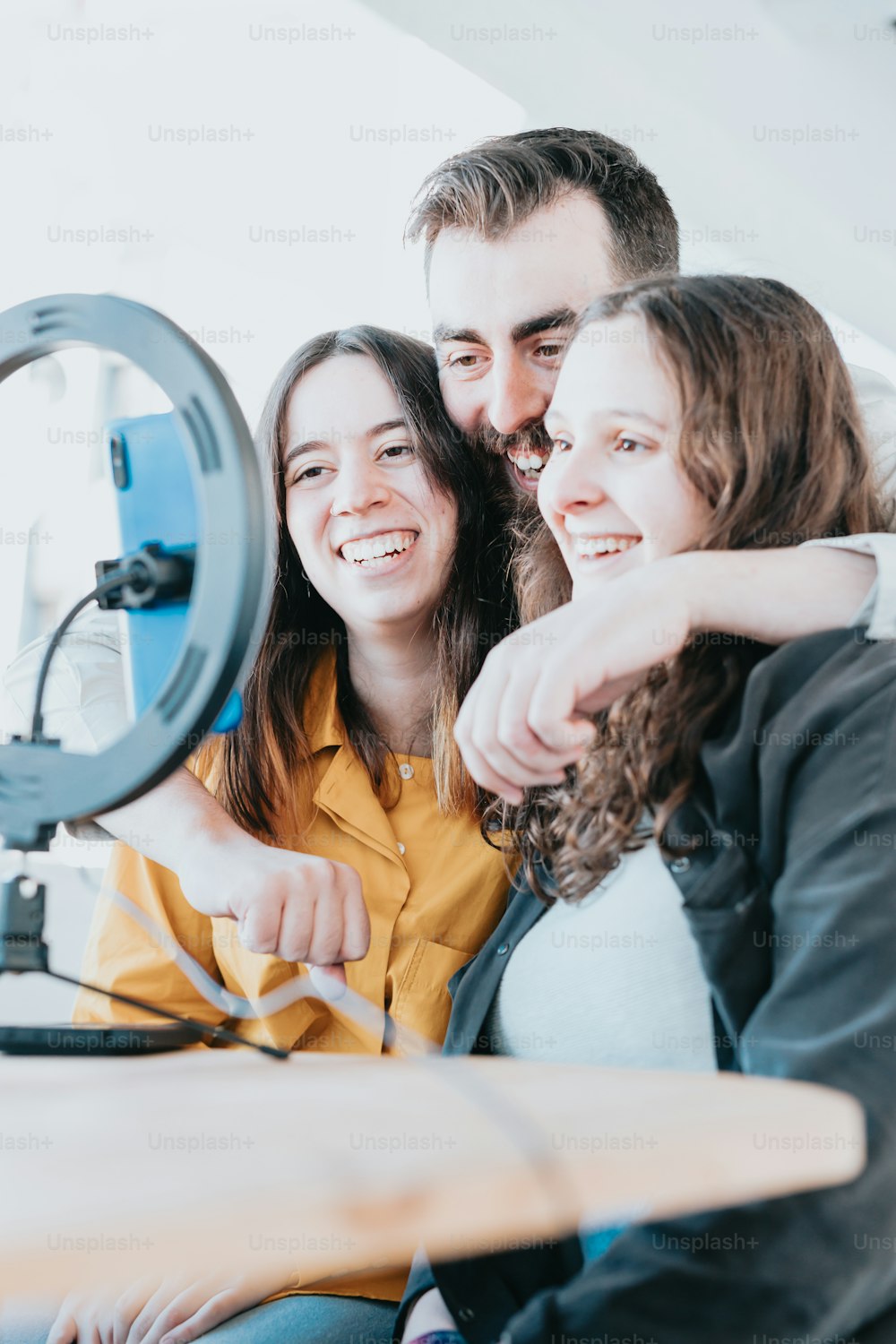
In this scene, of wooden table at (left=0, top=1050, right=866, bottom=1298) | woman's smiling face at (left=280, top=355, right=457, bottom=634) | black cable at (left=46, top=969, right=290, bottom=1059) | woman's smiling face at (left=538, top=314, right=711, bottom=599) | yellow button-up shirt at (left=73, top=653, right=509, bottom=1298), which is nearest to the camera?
wooden table at (left=0, top=1050, right=866, bottom=1298)

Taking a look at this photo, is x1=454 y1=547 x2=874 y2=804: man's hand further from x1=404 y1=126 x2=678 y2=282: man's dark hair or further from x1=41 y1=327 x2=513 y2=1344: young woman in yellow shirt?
x1=404 y1=126 x2=678 y2=282: man's dark hair

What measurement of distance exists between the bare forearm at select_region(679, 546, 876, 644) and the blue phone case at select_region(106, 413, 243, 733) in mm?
318

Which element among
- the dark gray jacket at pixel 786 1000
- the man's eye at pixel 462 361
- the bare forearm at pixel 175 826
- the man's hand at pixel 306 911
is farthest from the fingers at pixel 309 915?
the man's eye at pixel 462 361

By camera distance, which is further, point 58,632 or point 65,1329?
point 65,1329

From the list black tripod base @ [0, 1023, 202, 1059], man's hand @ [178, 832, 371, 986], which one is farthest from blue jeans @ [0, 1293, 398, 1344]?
black tripod base @ [0, 1023, 202, 1059]

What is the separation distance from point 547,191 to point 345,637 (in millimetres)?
615

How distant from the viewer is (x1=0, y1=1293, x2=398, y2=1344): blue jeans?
3.19ft

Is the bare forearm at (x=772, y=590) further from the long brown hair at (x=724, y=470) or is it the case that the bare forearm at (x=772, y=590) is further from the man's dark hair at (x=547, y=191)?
the man's dark hair at (x=547, y=191)

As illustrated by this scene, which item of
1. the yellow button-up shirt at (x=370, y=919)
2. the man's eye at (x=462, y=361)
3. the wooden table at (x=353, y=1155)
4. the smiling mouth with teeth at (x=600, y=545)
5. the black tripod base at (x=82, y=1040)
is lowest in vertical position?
the yellow button-up shirt at (x=370, y=919)

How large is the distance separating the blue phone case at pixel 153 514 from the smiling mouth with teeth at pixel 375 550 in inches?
20.7

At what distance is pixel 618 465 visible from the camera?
0.99 meters

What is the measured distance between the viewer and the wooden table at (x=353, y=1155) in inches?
15.8

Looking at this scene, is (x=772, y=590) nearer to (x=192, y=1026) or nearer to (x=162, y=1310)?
(x=192, y=1026)

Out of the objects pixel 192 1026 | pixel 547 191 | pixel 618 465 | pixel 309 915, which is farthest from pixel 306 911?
pixel 547 191
